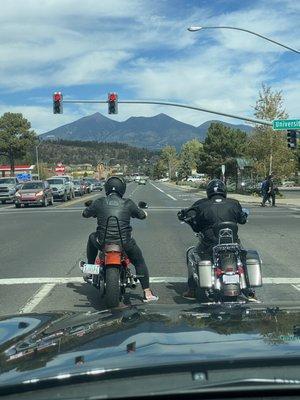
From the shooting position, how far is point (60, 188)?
1714 inches

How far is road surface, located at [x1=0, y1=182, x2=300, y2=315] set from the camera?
8.44 metres

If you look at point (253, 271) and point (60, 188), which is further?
point (60, 188)

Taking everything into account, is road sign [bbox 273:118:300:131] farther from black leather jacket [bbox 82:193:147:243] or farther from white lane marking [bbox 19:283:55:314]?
black leather jacket [bbox 82:193:147:243]

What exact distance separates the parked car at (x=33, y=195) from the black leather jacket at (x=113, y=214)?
92.0ft

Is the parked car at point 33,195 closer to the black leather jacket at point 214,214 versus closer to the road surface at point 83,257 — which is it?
the road surface at point 83,257

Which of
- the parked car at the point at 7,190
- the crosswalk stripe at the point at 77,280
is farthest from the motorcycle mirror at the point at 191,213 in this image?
the parked car at the point at 7,190

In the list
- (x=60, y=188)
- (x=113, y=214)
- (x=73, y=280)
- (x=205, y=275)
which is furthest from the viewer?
(x=60, y=188)

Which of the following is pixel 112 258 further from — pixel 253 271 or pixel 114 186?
pixel 253 271

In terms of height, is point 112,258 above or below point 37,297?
above

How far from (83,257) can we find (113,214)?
5.40m

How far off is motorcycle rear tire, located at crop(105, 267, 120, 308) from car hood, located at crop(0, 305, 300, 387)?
10.2ft

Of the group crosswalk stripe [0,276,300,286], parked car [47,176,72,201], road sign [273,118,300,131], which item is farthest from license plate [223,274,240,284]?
parked car [47,176,72,201]

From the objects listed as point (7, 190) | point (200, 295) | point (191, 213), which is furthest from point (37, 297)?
point (7, 190)

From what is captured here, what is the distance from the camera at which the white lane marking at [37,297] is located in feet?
25.4
